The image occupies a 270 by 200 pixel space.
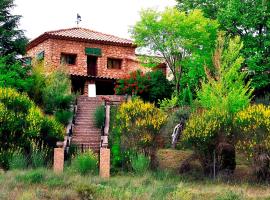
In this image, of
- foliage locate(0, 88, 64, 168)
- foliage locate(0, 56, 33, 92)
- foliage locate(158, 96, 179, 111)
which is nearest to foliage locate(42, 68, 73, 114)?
foliage locate(0, 56, 33, 92)

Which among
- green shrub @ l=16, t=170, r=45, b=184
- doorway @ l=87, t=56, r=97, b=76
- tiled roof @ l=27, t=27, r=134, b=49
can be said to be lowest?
green shrub @ l=16, t=170, r=45, b=184

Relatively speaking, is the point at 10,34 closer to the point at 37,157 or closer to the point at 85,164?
the point at 37,157

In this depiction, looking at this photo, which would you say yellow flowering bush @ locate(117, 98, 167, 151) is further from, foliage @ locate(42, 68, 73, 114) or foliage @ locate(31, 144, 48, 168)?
foliage @ locate(42, 68, 73, 114)

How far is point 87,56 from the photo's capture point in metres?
39.3

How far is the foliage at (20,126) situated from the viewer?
65.5 feet

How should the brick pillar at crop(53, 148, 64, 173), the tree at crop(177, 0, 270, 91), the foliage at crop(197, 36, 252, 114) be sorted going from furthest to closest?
the tree at crop(177, 0, 270, 91), the foliage at crop(197, 36, 252, 114), the brick pillar at crop(53, 148, 64, 173)

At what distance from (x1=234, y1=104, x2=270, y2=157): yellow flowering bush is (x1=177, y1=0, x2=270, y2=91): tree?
11.9 m

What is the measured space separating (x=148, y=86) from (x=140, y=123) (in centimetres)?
1133

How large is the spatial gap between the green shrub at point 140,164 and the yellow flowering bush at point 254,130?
3.61 meters

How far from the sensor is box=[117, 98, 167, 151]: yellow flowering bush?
20.0 m

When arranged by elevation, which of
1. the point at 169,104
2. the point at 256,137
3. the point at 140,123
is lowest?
the point at 256,137

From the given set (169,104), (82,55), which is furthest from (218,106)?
(82,55)

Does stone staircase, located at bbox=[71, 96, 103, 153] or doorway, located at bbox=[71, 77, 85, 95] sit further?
doorway, located at bbox=[71, 77, 85, 95]

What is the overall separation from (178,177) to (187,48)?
1395cm
